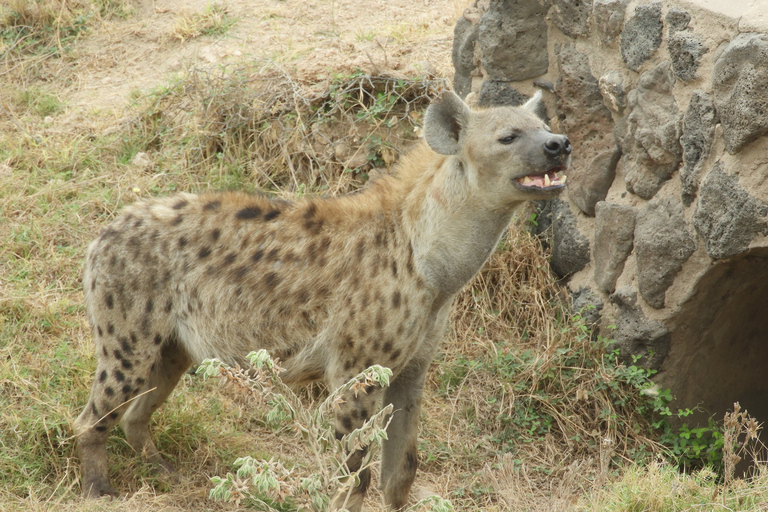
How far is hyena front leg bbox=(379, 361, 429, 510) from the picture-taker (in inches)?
142

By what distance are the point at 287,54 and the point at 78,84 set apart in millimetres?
1658

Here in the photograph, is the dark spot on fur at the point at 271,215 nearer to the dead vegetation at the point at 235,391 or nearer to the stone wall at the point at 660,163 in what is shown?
the dead vegetation at the point at 235,391

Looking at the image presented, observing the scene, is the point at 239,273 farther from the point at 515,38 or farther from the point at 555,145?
the point at 515,38

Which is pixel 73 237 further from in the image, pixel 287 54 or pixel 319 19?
pixel 319 19

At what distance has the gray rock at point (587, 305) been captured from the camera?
4.25 meters

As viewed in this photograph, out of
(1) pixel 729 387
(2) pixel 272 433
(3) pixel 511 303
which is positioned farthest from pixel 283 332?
(1) pixel 729 387

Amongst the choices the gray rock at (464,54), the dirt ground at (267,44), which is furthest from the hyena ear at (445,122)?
the dirt ground at (267,44)

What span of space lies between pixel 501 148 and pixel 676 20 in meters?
1.02

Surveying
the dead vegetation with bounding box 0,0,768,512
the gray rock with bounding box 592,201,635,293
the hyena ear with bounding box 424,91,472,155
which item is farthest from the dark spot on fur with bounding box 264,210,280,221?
the gray rock with bounding box 592,201,635,293

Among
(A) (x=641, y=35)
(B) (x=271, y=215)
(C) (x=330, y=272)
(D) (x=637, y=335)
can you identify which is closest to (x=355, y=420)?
(C) (x=330, y=272)

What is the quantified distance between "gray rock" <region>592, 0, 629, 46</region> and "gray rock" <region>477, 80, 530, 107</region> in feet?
1.95

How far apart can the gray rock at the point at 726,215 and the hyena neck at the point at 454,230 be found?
2.63 ft

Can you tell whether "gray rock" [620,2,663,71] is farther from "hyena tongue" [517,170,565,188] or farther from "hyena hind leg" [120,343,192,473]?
"hyena hind leg" [120,343,192,473]

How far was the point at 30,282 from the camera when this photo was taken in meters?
4.73
